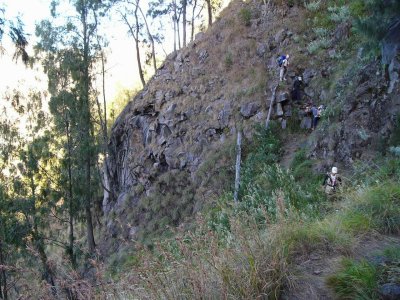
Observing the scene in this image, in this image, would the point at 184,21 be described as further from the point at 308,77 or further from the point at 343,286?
the point at 343,286

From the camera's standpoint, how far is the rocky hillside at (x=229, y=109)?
35.6ft

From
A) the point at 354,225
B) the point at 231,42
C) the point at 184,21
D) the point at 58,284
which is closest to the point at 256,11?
the point at 231,42

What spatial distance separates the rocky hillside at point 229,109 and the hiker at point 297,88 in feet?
0.79

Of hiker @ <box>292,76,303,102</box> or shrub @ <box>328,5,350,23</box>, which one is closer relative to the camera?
hiker @ <box>292,76,303,102</box>

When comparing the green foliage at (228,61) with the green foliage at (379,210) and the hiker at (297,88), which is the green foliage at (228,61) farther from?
the green foliage at (379,210)

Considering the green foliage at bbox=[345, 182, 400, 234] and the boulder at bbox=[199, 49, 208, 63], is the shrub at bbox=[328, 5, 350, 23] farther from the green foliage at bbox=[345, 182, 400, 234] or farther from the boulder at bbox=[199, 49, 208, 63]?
the green foliage at bbox=[345, 182, 400, 234]

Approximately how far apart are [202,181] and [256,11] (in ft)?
32.3

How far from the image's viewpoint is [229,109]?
17453 mm

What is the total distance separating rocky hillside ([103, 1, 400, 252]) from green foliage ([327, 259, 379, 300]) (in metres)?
6.59

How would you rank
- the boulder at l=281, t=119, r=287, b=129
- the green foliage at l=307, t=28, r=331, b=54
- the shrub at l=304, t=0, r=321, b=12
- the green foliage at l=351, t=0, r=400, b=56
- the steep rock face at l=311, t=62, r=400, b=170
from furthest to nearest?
the shrub at l=304, t=0, r=321, b=12
the green foliage at l=307, t=28, r=331, b=54
the boulder at l=281, t=119, r=287, b=129
the steep rock face at l=311, t=62, r=400, b=170
the green foliage at l=351, t=0, r=400, b=56

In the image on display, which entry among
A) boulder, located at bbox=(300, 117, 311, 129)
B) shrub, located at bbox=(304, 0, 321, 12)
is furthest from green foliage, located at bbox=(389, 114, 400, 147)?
shrub, located at bbox=(304, 0, 321, 12)

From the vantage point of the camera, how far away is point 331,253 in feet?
13.1

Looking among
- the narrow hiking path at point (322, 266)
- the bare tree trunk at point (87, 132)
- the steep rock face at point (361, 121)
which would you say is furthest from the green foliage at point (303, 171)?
the bare tree trunk at point (87, 132)

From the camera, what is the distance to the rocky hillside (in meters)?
10.8
